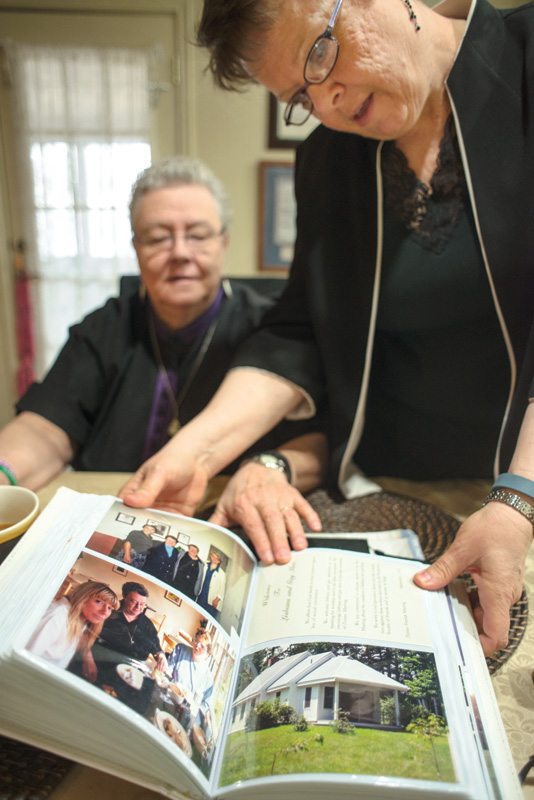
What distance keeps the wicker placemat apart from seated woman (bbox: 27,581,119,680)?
1.36ft

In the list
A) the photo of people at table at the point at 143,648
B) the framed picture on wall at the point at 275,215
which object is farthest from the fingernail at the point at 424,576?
the framed picture on wall at the point at 275,215

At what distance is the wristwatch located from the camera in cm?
87

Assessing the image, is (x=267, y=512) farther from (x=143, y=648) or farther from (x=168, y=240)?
(x=168, y=240)

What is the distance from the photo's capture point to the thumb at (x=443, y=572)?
0.60 metres

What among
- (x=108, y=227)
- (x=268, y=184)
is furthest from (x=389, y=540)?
(x=108, y=227)

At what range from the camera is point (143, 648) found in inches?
17.8

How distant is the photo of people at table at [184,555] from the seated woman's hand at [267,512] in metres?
0.04

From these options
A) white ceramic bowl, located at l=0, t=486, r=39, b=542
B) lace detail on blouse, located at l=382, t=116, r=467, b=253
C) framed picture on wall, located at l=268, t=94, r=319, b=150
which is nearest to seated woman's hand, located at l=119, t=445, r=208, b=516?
white ceramic bowl, located at l=0, t=486, r=39, b=542

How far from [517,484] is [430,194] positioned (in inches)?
17.5

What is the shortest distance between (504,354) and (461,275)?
14cm

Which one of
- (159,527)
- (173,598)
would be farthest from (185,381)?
(173,598)

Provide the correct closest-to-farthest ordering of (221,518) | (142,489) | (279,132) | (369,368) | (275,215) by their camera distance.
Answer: (142,489)
(221,518)
(369,368)
(279,132)
(275,215)

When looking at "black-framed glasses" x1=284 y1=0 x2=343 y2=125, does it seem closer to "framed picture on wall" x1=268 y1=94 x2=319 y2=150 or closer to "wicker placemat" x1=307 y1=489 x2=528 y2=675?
"wicker placemat" x1=307 y1=489 x2=528 y2=675

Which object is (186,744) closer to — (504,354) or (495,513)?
(495,513)
